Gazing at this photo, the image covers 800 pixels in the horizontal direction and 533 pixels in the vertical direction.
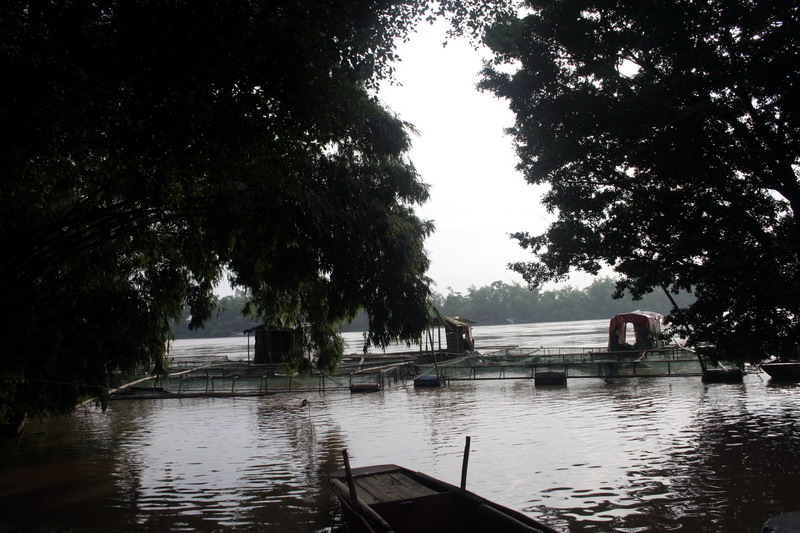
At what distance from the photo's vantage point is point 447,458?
634 inches

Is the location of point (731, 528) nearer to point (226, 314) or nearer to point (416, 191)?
point (416, 191)

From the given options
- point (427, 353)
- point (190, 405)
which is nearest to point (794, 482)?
point (190, 405)

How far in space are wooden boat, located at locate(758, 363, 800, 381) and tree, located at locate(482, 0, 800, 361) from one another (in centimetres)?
1581

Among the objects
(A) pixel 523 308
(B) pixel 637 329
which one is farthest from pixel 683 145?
(A) pixel 523 308

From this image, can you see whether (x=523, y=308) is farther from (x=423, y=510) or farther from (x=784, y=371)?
(x=423, y=510)

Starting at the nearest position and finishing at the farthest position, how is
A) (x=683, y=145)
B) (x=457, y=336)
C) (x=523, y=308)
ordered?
(x=683, y=145) → (x=457, y=336) → (x=523, y=308)

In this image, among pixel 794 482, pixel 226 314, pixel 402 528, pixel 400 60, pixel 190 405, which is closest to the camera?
pixel 402 528

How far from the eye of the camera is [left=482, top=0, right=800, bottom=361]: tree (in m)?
14.8

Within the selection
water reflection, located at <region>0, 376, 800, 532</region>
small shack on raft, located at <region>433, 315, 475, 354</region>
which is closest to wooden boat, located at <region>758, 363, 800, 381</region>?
water reflection, located at <region>0, 376, 800, 532</region>

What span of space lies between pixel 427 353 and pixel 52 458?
3184cm

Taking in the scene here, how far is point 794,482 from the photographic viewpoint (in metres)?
12.4

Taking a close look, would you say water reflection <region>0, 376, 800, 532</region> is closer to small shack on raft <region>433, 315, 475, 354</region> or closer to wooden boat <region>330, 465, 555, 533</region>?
wooden boat <region>330, 465, 555, 533</region>

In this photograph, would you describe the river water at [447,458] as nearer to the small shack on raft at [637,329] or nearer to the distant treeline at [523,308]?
the small shack on raft at [637,329]

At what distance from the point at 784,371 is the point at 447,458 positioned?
22.0 m
